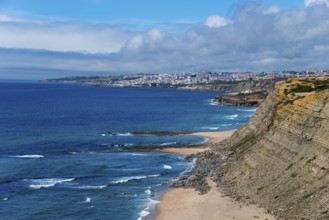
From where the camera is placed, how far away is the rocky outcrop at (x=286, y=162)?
47647mm

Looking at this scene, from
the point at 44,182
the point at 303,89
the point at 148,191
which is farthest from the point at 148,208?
the point at 303,89

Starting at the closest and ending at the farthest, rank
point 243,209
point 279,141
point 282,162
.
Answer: point 243,209 < point 282,162 < point 279,141

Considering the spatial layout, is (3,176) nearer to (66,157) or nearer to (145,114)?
(66,157)

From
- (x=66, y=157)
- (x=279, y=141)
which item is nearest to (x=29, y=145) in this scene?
(x=66, y=157)

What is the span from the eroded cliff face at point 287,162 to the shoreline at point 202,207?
1579 mm

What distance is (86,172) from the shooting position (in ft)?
238

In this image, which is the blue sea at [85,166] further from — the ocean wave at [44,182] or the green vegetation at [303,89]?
the green vegetation at [303,89]

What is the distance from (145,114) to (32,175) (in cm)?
9506

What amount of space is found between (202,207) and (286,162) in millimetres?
11637

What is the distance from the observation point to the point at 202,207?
5391 cm

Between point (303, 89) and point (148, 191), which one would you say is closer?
point (148, 191)

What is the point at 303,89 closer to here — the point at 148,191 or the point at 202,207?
the point at 148,191

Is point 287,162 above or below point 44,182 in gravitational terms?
above

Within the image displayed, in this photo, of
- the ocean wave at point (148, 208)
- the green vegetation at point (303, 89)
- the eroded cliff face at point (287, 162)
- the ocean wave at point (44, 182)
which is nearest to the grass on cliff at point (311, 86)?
the green vegetation at point (303, 89)
